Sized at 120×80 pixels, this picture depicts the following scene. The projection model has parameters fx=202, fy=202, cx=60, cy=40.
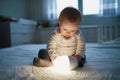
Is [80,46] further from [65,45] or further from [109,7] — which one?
[109,7]

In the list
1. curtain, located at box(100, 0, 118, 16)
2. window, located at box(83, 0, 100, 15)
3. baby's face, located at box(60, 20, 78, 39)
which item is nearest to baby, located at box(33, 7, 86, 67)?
baby's face, located at box(60, 20, 78, 39)

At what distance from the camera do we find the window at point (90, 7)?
3579 millimetres

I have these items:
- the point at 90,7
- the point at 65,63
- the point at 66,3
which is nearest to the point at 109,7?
the point at 90,7

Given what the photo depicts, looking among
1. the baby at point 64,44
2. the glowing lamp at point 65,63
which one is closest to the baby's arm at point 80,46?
the baby at point 64,44

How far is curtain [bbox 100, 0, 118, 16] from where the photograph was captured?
338 centimetres

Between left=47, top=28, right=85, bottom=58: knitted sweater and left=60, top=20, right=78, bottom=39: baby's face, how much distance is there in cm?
3

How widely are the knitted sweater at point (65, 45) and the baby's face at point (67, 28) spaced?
3 cm

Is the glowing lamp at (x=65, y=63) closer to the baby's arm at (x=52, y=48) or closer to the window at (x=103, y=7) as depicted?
the baby's arm at (x=52, y=48)

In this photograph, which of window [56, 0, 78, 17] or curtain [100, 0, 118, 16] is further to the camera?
window [56, 0, 78, 17]

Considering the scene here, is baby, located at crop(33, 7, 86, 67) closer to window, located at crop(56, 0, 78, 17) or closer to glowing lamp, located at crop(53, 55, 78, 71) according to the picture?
glowing lamp, located at crop(53, 55, 78, 71)

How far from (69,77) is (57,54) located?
297mm

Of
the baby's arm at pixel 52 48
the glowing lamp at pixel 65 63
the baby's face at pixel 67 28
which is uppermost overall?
the baby's face at pixel 67 28

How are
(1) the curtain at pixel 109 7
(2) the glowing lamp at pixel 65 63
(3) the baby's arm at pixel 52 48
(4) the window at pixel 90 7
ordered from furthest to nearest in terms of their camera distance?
(4) the window at pixel 90 7 < (1) the curtain at pixel 109 7 < (3) the baby's arm at pixel 52 48 < (2) the glowing lamp at pixel 65 63

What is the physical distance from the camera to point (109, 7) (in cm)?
341
